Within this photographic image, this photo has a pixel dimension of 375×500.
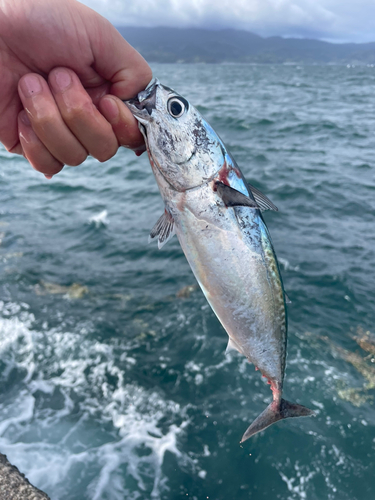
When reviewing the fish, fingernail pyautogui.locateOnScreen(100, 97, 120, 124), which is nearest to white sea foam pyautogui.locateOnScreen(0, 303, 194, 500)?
the fish

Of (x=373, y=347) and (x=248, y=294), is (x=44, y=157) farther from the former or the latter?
(x=373, y=347)

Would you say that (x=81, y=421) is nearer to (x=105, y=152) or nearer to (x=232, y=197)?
(x=105, y=152)

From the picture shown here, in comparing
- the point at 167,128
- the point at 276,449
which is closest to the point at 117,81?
the point at 167,128

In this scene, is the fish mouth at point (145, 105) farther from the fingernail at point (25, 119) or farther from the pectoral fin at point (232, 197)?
the fingernail at point (25, 119)

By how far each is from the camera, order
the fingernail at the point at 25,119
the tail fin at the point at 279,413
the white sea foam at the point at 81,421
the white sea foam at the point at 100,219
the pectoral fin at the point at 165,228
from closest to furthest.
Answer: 1. the pectoral fin at the point at 165,228
2. the fingernail at the point at 25,119
3. the tail fin at the point at 279,413
4. the white sea foam at the point at 81,421
5. the white sea foam at the point at 100,219

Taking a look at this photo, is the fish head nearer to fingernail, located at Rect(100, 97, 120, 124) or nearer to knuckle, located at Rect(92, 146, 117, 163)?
fingernail, located at Rect(100, 97, 120, 124)

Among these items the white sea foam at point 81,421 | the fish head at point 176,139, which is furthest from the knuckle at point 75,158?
the white sea foam at point 81,421

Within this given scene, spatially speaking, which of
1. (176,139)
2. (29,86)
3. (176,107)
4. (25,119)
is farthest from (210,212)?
(25,119)
